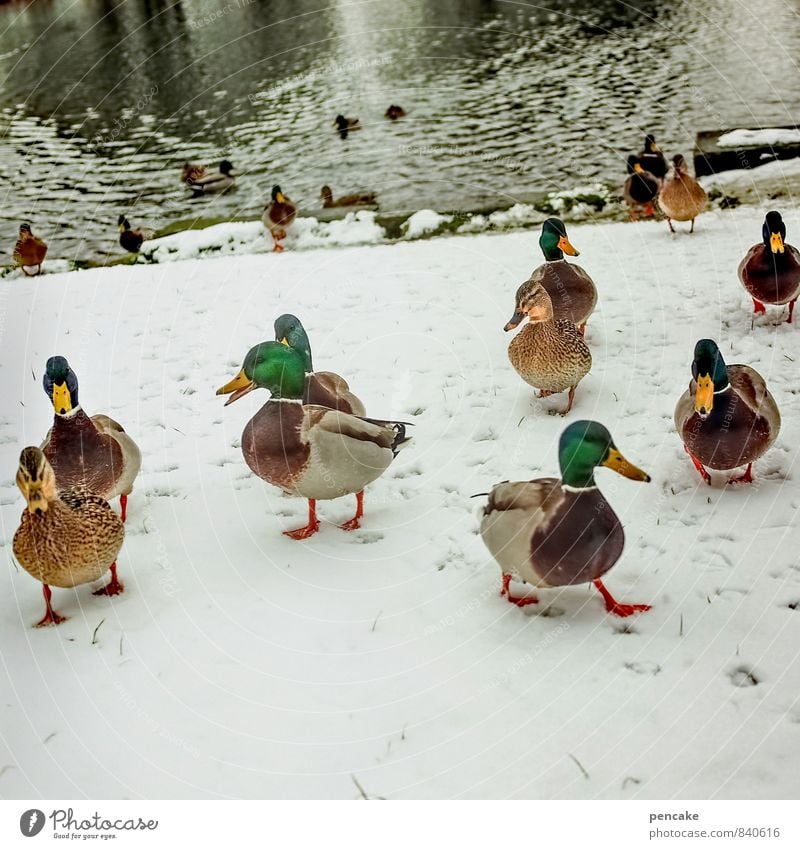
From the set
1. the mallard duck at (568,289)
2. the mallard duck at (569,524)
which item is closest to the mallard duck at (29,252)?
the mallard duck at (568,289)

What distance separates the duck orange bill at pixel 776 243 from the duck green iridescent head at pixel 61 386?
4.15 m

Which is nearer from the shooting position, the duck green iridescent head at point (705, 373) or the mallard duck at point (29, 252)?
the duck green iridescent head at point (705, 373)

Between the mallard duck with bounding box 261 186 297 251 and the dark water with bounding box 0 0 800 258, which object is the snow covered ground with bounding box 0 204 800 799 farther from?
the dark water with bounding box 0 0 800 258

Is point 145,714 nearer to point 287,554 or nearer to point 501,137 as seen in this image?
point 287,554

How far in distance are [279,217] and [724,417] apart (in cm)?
669

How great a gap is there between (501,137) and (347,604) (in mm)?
9923

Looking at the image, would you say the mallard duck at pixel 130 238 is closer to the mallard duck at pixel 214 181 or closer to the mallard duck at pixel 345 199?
the mallard duck at pixel 214 181

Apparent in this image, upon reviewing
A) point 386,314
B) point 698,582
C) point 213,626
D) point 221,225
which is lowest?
point 698,582

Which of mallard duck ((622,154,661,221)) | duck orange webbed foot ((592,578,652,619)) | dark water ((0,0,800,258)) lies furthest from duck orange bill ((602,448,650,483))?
dark water ((0,0,800,258))

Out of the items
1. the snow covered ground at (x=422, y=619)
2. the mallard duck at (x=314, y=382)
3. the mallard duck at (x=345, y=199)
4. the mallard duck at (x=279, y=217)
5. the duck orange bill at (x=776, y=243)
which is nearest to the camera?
the snow covered ground at (x=422, y=619)

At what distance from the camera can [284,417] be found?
12.6 feet

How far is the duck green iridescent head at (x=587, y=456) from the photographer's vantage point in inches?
123

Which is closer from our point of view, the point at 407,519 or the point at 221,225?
the point at 407,519
